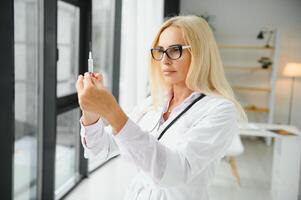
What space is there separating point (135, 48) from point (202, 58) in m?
2.78

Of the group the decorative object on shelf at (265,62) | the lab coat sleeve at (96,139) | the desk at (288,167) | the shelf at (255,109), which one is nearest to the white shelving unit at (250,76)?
the shelf at (255,109)

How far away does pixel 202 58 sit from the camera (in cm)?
98

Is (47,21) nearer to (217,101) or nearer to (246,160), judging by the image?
(217,101)

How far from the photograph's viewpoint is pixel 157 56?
108 centimetres

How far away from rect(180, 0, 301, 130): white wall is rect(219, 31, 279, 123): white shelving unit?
0.21 meters

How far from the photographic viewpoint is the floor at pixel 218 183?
10.1ft

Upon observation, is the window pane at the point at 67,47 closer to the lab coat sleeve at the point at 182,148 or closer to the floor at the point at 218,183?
the floor at the point at 218,183

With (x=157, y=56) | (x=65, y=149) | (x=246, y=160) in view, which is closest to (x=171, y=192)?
(x=157, y=56)

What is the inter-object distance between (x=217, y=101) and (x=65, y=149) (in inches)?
104

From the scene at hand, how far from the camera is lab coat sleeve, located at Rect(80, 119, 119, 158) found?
39.4 inches

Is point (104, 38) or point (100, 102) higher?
point (104, 38)

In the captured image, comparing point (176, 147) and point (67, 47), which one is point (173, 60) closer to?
point (176, 147)

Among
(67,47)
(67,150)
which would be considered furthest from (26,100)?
(67,150)

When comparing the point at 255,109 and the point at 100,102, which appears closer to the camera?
the point at 100,102
